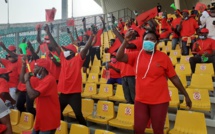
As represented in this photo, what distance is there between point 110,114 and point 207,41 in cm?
323

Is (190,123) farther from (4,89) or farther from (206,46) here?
(4,89)

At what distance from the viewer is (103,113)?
15.1 ft

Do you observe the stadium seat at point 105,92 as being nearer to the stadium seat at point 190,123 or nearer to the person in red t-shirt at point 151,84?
the stadium seat at point 190,123

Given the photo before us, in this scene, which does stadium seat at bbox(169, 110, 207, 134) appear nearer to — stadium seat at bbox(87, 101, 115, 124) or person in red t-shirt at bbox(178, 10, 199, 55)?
stadium seat at bbox(87, 101, 115, 124)

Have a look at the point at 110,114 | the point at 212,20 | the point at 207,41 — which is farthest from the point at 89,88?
the point at 212,20

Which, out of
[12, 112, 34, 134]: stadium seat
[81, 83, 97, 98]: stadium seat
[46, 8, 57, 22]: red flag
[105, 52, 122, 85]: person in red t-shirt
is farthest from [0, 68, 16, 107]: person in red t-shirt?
[105, 52, 122, 85]: person in red t-shirt

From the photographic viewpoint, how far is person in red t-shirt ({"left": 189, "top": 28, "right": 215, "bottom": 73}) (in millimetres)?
5793

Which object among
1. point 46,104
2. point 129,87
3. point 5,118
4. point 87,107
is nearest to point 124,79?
point 129,87

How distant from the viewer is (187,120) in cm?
364

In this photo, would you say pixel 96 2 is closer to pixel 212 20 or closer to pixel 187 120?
pixel 212 20

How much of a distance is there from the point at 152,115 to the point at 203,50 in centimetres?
381

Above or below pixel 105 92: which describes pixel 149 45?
above

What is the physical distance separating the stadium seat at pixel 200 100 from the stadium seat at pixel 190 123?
0.50 m

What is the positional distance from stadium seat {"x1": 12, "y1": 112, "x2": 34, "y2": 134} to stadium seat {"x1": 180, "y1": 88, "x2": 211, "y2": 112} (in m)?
2.88
